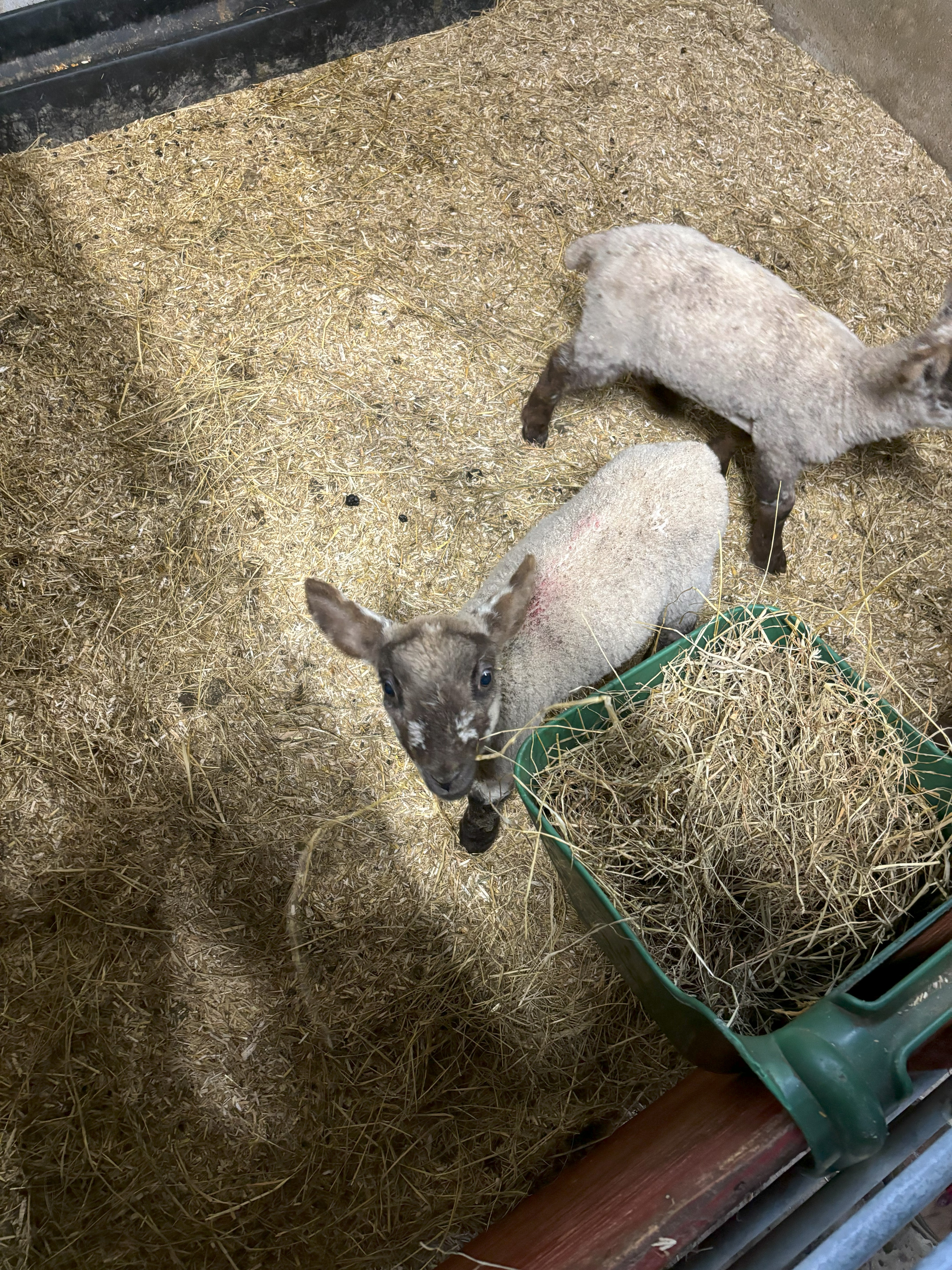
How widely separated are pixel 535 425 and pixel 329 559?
3.86ft

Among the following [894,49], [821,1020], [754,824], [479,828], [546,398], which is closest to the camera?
[821,1020]

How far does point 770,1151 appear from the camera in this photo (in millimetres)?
1459

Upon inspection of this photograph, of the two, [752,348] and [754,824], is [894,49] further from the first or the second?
[754,824]

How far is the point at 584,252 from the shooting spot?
3.50 meters

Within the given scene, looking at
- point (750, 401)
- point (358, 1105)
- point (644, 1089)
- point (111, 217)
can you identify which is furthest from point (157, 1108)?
point (111, 217)

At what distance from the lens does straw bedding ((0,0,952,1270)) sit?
8.50ft

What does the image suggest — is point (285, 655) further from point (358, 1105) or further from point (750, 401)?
point (750, 401)

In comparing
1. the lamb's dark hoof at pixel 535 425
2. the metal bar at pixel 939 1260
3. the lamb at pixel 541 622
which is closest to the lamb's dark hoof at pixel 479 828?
the lamb at pixel 541 622

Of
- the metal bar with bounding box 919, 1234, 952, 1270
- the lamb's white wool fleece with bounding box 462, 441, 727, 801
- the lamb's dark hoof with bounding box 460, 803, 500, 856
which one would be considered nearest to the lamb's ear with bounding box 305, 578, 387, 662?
the lamb's white wool fleece with bounding box 462, 441, 727, 801

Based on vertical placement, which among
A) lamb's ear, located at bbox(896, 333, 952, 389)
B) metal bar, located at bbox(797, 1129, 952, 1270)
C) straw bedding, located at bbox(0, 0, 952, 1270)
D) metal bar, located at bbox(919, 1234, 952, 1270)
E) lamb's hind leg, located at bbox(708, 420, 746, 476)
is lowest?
straw bedding, located at bbox(0, 0, 952, 1270)

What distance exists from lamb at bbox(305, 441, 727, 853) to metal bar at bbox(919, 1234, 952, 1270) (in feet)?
5.10

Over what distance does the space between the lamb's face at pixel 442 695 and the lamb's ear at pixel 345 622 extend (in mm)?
59

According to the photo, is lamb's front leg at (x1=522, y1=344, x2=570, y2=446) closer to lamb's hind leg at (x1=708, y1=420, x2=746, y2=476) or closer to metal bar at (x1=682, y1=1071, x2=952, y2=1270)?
lamb's hind leg at (x1=708, y1=420, x2=746, y2=476)


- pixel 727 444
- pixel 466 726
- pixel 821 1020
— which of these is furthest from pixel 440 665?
pixel 727 444
